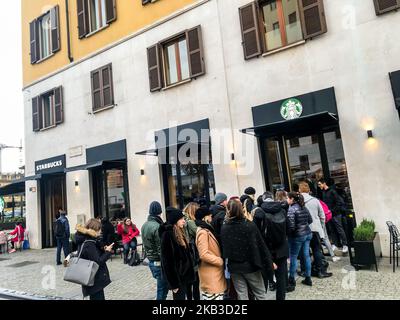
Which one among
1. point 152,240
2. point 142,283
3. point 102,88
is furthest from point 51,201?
point 152,240

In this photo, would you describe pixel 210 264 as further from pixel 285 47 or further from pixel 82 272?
pixel 285 47

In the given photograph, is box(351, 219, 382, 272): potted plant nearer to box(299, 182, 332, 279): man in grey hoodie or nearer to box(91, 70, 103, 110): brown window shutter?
box(299, 182, 332, 279): man in grey hoodie

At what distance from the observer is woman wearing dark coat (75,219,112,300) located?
4.46 metres

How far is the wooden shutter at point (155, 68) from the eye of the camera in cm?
1098

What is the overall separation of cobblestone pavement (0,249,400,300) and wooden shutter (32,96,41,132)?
6.79m

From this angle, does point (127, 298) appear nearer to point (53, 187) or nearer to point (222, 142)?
point (222, 142)

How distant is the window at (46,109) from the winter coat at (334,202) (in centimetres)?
1157

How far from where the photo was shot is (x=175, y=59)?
1098cm

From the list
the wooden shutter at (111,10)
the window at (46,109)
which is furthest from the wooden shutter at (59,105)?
the wooden shutter at (111,10)

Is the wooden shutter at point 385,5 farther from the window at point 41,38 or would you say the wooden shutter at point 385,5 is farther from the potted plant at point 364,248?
the window at point 41,38

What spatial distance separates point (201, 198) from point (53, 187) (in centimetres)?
805

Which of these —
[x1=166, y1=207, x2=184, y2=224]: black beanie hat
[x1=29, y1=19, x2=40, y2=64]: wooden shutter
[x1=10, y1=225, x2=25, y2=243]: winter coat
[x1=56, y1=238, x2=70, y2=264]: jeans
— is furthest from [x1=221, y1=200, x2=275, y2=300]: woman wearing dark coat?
[x1=29, y1=19, x2=40, y2=64]: wooden shutter
